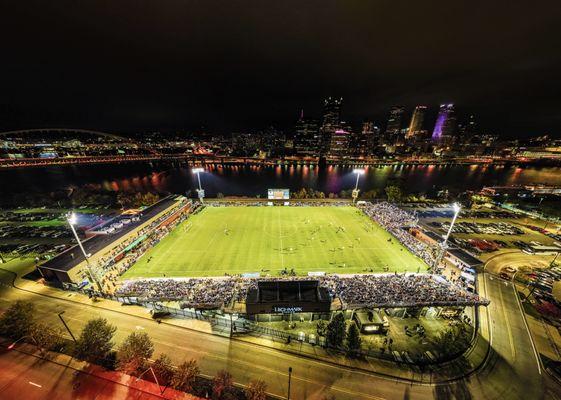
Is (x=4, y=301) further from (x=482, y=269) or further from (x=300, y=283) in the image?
(x=482, y=269)

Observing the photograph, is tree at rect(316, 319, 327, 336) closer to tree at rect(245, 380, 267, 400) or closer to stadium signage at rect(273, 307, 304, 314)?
stadium signage at rect(273, 307, 304, 314)

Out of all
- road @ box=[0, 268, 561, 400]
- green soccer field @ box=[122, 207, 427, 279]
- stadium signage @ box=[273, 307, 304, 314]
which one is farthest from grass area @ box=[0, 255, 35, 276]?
stadium signage @ box=[273, 307, 304, 314]

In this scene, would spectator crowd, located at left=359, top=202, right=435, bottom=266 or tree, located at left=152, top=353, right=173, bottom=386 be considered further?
spectator crowd, located at left=359, top=202, right=435, bottom=266

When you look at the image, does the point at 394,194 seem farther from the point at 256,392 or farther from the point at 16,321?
the point at 16,321

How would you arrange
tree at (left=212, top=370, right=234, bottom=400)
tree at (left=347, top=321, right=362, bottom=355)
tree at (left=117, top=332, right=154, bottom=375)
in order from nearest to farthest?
1. tree at (left=212, top=370, right=234, bottom=400)
2. tree at (left=117, top=332, right=154, bottom=375)
3. tree at (left=347, top=321, right=362, bottom=355)

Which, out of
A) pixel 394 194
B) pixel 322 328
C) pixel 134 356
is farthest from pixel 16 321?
pixel 394 194

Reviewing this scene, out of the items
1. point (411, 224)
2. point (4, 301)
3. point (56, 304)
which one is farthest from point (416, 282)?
point (4, 301)

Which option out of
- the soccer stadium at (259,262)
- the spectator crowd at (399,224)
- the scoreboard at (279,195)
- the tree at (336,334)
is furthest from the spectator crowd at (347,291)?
the scoreboard at (279,195)
